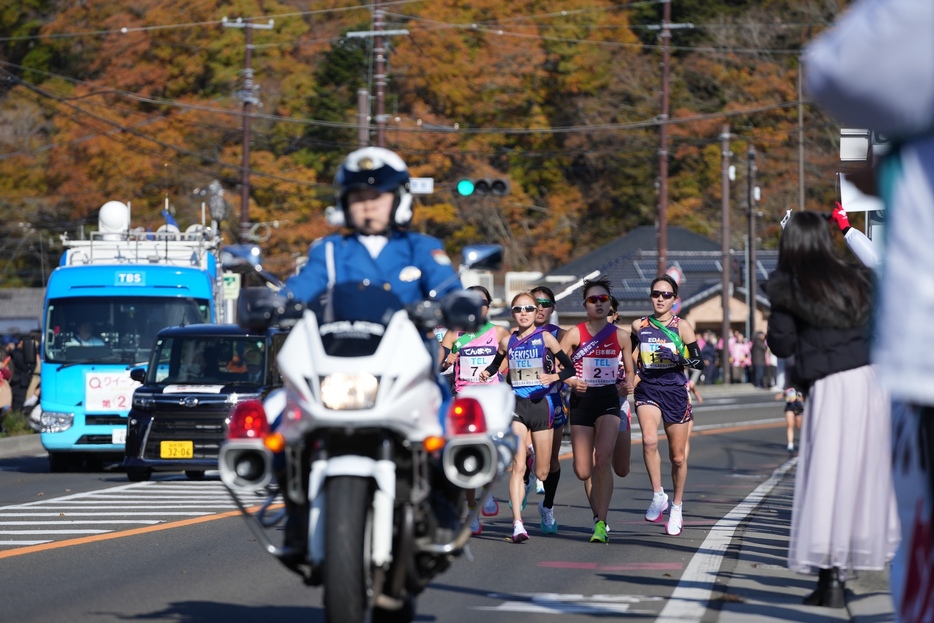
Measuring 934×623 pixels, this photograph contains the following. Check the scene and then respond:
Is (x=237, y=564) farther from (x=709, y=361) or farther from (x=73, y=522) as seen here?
(x=709, y=361)

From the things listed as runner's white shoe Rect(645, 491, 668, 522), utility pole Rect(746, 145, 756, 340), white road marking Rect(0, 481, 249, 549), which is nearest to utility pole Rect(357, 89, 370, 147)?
white road marking Rect(0, 481, 249, 549)

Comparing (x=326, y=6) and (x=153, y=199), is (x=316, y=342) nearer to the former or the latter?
(x=153, y=199)

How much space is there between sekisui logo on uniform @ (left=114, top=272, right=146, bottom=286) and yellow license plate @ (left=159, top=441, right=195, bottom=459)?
4.47 meters

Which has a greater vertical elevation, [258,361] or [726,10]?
[726,10]

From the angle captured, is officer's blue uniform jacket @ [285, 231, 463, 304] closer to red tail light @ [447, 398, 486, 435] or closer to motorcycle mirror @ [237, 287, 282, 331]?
motorcycle mirror @ [237, 287, 282, 331]

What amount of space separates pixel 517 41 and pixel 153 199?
16.1 metres

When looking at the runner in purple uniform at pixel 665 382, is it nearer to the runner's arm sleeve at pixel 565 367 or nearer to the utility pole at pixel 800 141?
the runner's arm sleeve at pixel 565 367

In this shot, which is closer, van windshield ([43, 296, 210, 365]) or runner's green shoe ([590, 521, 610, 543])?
runner's green shoe ([590, 521, 610, 543])

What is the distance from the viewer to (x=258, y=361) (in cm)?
1903

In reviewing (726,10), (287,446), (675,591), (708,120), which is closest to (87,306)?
(675,591)

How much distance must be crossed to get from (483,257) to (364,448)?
109 centimetres

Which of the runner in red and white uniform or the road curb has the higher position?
the runner in red and white uniform

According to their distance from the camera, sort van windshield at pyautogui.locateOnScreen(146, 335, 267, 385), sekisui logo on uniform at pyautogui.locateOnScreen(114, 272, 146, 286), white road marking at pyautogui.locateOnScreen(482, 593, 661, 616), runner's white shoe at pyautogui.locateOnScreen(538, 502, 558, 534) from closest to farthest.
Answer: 1. white road marking at pyautogui.locateOnScreen(482, 593, 661, 616)
2. runner's white shoe at pyautogui.locateOnScreen(538, 502, 558, 534)
3. van windshield at pyautogui.locateOnScreen(146, 335, 267, 385)
4. sekisui logo on uniform at pyautogui.locateOnScreen(114, 272, 146, 286)

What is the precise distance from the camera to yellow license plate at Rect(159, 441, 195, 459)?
17938 millimetres
